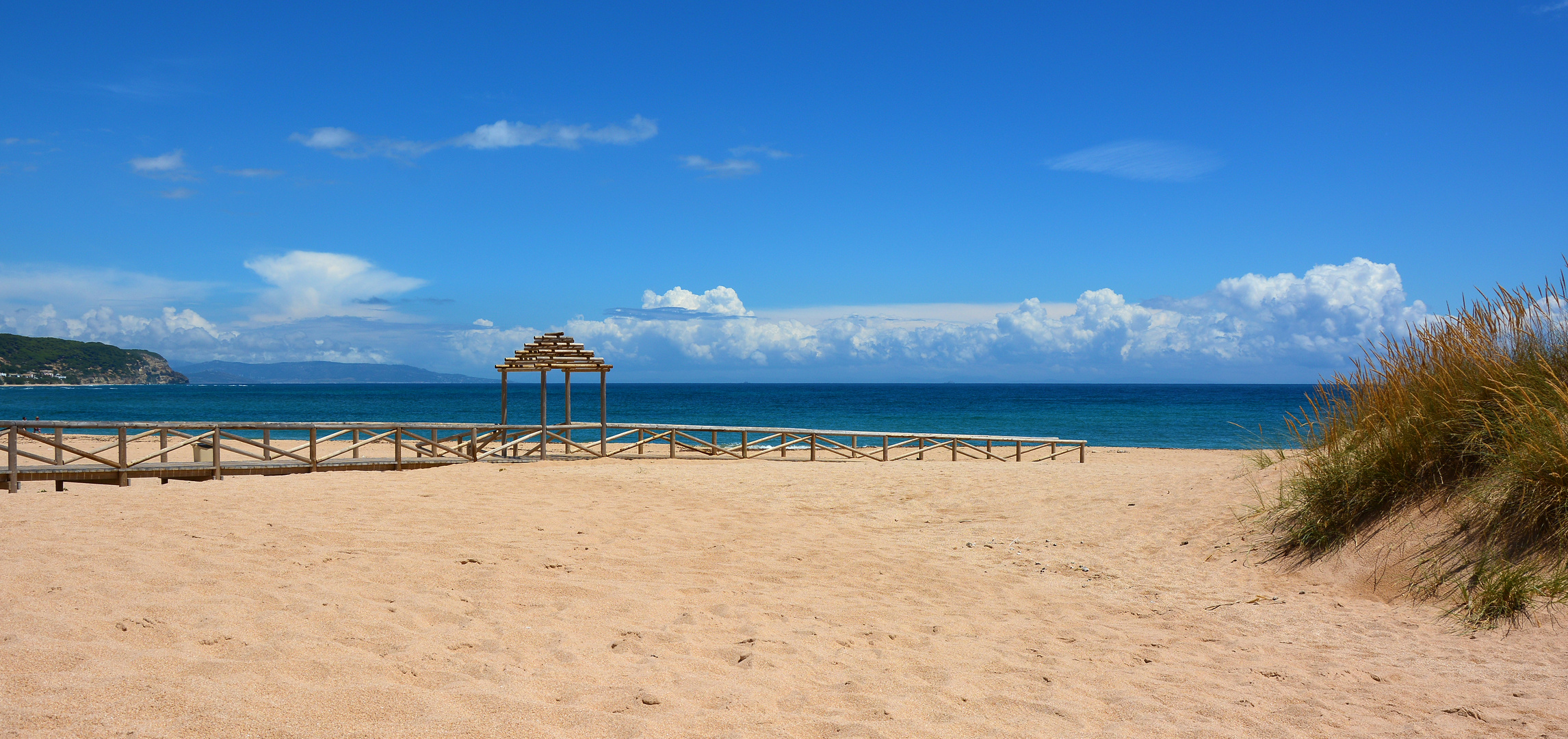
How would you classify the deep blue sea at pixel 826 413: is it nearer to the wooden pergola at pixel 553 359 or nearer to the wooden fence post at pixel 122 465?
the wooden pergola at pixel 553 359

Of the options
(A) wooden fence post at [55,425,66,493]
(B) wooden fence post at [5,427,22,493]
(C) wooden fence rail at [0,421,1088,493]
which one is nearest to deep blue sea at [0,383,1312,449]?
(C) wooden fence rail at [0,421,1088,493]

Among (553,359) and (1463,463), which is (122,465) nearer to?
(553,359)

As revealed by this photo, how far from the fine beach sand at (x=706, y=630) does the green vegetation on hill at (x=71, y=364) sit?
618 feet

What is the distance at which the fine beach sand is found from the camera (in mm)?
3463

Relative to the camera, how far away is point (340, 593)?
205 inches

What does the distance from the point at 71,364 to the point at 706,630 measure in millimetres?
219094

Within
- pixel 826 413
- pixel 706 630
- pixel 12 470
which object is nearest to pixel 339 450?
pixel 12 470

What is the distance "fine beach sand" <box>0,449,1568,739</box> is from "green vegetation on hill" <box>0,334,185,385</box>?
188376mm

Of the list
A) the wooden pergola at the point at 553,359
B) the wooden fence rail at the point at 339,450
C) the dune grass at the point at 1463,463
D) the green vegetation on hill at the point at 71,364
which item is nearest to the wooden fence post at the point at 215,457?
the wooden fence rail at the point at 339,450

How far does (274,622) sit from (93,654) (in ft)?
2.81

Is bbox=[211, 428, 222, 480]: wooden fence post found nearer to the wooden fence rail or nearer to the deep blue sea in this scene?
the wooden fence rail

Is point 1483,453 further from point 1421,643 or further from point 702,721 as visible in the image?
point 702,721

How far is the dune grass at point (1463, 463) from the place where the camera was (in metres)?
5.40

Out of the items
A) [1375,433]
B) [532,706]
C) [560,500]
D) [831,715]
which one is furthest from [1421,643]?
[560,500]
